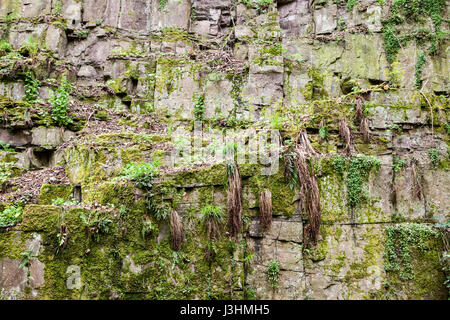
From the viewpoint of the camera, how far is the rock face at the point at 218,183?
4.39 meters

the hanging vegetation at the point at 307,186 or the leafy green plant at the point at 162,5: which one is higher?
the leafy green plant at the point at 162,5

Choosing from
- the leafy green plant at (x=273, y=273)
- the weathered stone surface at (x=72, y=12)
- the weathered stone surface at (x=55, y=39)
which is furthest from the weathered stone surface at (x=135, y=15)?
the leafy green plant at (x=273, y=273)

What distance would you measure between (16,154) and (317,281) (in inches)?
288

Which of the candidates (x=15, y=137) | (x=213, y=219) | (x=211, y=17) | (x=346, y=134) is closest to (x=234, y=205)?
(x=213, y=219)

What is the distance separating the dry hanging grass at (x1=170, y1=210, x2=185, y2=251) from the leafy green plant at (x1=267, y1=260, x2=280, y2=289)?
1462mm

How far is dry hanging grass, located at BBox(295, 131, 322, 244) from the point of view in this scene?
4703mm

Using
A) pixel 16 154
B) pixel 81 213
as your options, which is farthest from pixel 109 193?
pixel 16 154

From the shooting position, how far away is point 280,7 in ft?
37.2

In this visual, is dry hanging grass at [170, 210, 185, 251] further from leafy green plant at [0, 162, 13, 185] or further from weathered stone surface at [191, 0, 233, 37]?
weathered stone surface at [191, 0, 233, 37]

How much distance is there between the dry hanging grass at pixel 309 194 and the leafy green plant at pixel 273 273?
70 centimetres

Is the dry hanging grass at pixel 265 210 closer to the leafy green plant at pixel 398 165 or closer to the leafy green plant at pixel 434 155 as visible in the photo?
the leafy green plant at pixel 398 165

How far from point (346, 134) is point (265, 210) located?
2.09 m

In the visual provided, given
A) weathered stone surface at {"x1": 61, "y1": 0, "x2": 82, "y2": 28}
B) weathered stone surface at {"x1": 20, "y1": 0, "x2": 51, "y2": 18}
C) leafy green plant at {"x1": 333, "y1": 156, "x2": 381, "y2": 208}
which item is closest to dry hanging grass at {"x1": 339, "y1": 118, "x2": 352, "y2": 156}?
leafy green plant at {"x1": 333, "y1": 156, "x2": 381, "y2": 208}

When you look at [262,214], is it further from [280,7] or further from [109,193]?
[280,7]
